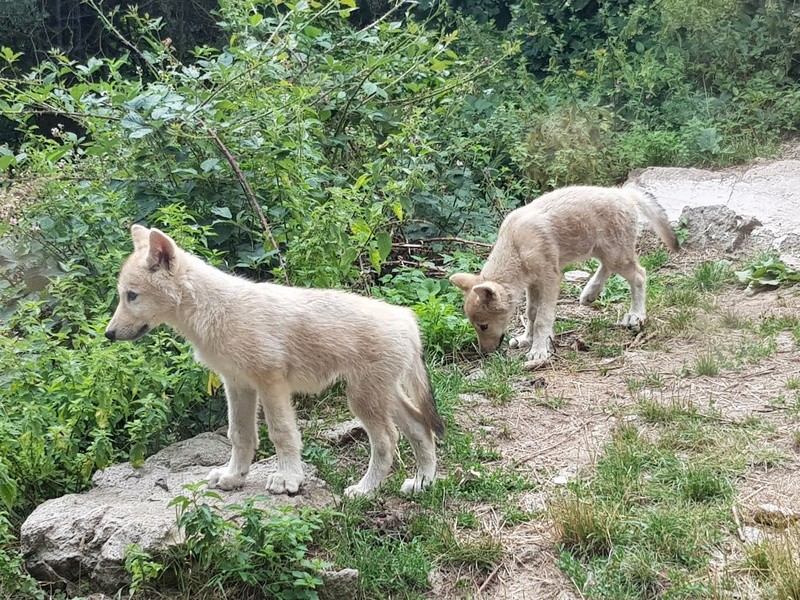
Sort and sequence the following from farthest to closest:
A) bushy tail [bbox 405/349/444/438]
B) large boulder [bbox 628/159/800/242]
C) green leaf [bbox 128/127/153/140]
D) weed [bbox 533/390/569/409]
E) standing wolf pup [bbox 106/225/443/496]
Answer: large boulder [bbox 628/159/800/242], weed [bbox 533/390/569/409], green leaf [bbox 128/127/153/140], bushy tail [bbox 405/349/444/438], standing wolf pup [bbox 106/225/443/496]

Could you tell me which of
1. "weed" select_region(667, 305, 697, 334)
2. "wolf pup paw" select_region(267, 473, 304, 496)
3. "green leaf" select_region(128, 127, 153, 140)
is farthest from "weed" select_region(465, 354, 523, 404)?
"green leaf" select_region(128, 127, 153, 140)

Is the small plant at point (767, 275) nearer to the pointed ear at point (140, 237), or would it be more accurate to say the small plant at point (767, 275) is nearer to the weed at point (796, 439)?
the weed at point (796, 439)

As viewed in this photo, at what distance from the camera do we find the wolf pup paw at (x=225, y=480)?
576 cm

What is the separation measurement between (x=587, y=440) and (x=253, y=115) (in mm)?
3560

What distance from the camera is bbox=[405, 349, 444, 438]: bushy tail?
612cm

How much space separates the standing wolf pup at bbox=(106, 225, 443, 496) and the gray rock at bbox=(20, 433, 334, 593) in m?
0.19

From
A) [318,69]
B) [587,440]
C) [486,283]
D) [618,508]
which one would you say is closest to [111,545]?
[618,508]

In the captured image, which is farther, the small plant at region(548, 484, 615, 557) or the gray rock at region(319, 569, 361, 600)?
the small plant at region(548, 484, 615, 557)

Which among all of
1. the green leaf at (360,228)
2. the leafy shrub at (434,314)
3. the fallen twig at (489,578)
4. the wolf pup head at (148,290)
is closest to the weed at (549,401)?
the leafy shrub at (434,314)

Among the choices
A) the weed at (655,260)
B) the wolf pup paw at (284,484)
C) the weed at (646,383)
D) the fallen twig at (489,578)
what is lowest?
the weed at (655,260)

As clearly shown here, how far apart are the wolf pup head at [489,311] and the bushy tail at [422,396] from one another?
2.33 metres

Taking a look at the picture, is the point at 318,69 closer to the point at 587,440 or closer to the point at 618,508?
the point at 587,440

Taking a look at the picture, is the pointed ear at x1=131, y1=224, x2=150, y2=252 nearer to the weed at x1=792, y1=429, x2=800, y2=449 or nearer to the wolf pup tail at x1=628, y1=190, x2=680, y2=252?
the weed at x1=792, y1=429, x2=800, y2=449

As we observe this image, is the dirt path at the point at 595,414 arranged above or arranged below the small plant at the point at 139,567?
below
